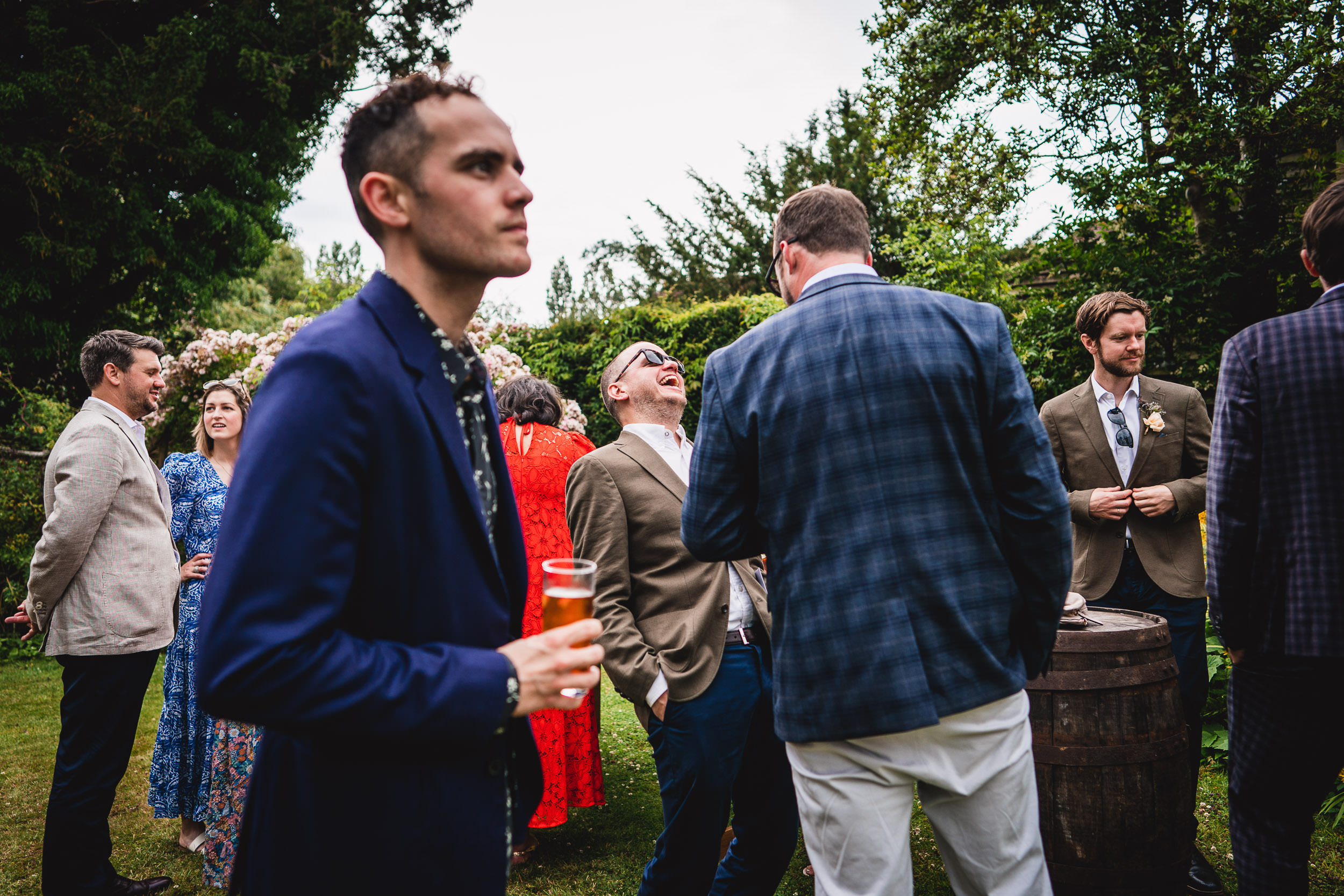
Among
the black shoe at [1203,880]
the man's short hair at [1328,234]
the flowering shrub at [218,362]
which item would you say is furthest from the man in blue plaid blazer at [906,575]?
the flowering shrub at [218,362]

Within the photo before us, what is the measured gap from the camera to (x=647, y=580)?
2789mm

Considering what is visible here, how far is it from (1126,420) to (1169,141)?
3956 millimetres

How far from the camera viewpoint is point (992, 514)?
1890 millimetres

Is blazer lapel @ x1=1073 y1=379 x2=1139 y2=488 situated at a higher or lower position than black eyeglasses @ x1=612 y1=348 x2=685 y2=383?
lower

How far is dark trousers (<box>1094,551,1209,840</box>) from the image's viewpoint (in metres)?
3.35

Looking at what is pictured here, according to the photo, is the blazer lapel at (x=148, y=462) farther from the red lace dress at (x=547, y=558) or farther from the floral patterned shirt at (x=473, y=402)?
the floral patterned shirt at (x=473, y=402)

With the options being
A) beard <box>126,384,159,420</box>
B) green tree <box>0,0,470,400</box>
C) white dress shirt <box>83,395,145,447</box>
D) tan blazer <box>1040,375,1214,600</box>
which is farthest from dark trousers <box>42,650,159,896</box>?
green tree <box>0,0,470,400</box>

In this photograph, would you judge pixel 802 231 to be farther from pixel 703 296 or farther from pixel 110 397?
pixel 703 296

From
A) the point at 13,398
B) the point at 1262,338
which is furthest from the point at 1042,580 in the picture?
the point at 13,398

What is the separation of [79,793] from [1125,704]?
156 inches

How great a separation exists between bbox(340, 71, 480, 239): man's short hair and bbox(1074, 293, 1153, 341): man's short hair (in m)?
3.20

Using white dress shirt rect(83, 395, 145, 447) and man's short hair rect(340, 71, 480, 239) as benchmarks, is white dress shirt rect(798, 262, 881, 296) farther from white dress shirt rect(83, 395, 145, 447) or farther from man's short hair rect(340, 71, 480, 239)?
white dress shirt rect(83, 395, 145, 447)

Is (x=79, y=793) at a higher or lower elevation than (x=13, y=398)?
lower

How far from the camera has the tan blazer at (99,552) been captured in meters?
3.30
